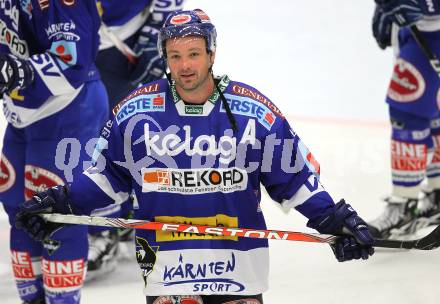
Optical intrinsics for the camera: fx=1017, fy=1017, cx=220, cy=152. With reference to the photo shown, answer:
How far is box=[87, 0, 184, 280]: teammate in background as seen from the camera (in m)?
4.68

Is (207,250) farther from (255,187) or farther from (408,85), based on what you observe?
(408,85)

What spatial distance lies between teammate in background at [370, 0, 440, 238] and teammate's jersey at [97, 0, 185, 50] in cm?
100

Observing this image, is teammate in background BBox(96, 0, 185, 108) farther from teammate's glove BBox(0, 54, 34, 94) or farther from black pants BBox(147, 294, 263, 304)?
black pants BBox(147, 294, 263, 304)

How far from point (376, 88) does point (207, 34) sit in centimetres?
407

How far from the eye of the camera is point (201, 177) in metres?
2.80

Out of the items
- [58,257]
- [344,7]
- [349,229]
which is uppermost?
[344,7]

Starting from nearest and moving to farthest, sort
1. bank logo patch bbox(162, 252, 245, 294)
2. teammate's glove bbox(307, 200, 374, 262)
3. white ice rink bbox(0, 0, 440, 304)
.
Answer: teammate's glove bbox(307, 200, 374, 262), bank logo patch bbox(162, 252, 245, 294), white ice rink bbox(0, 0, 440, 304)

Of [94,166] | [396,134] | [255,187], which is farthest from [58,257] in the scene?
[396,134]

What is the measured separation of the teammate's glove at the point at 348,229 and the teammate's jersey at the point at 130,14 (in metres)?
2.07

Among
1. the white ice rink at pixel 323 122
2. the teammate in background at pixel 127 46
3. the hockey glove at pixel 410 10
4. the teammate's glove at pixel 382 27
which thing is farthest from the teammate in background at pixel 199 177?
the teammate's glove at pixel 382 27

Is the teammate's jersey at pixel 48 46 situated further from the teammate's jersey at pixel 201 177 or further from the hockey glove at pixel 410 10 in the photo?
the hockey glove at pixel 410 10

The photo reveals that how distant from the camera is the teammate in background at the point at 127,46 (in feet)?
15.3

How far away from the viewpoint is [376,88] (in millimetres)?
6738

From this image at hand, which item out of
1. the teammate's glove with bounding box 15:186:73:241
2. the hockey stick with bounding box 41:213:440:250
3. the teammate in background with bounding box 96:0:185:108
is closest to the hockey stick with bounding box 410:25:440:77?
the teammate in background with bounding box 96:0:185:108
